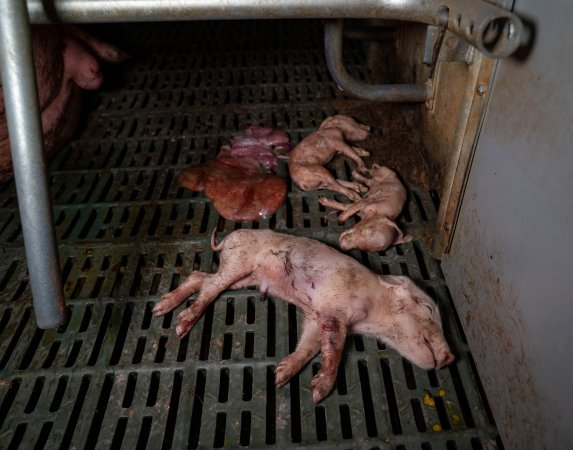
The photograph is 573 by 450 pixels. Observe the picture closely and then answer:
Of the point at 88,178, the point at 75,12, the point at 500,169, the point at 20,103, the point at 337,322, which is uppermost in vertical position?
the point at 75,12

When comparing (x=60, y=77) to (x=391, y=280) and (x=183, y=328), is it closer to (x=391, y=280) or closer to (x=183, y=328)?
(x=183, y=328)

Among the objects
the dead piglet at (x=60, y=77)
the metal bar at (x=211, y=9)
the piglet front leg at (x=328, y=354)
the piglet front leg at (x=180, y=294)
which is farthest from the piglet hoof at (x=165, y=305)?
the dead piglet at (x=60, y=77)

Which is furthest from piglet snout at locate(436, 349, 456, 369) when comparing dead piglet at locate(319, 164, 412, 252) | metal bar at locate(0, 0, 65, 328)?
metal bar at locate(0, 0, 65, 328)

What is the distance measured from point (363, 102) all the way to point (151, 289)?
1.61 metres

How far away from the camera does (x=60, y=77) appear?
2520 millimetres

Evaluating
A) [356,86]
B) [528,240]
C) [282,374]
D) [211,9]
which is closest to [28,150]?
[211,9]

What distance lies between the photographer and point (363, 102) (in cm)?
282

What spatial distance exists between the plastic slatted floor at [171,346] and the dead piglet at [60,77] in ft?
0.41

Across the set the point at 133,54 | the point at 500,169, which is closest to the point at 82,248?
the point at 500,169

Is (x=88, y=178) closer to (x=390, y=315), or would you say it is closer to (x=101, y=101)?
(x=101, y=101)

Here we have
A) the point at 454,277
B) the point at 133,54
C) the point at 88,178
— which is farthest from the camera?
the point at 133,54

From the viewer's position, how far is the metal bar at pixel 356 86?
2164mm

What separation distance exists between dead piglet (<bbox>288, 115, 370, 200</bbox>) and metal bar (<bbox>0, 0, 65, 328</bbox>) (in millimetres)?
1128

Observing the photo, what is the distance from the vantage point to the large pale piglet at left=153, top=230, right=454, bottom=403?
1.54m
